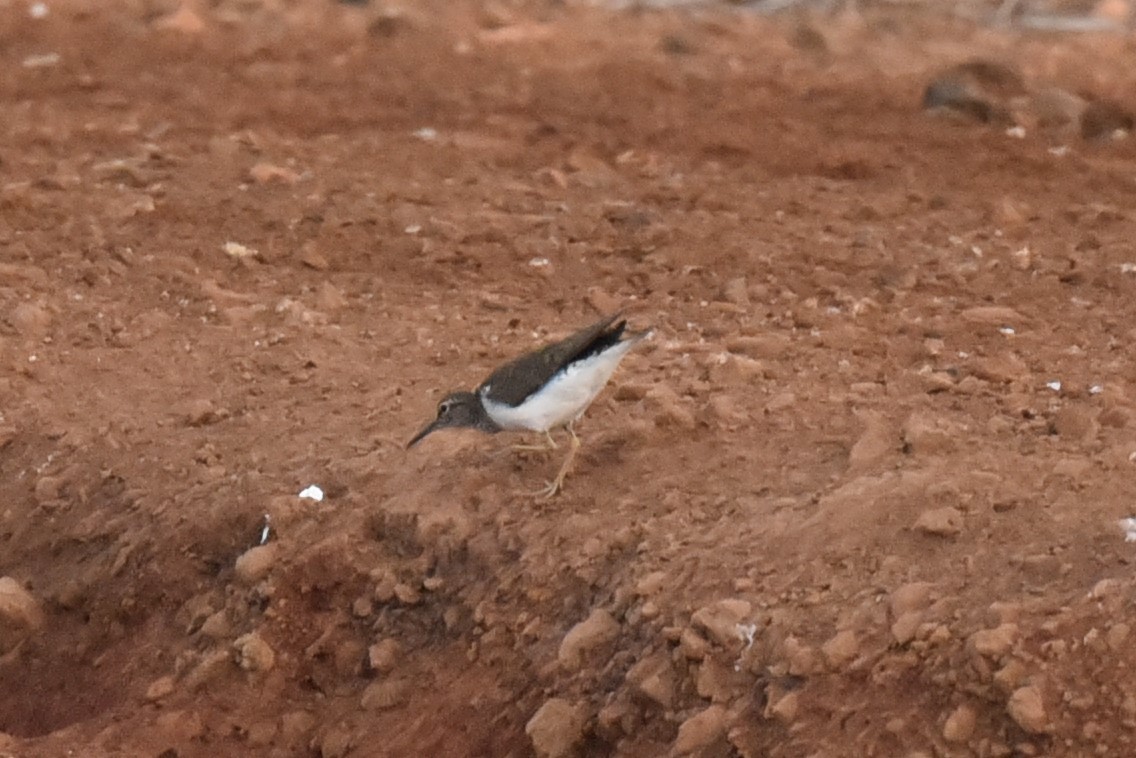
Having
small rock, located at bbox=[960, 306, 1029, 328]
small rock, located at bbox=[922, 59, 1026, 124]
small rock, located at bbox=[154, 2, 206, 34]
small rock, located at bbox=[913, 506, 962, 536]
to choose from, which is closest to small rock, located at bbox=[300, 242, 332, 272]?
small rock, located at bbox=[960, 306, 1029, 328]

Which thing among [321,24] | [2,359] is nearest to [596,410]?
[2,359]

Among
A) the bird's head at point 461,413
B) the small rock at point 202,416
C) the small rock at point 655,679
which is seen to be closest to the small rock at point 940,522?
the small rock at point 655,679

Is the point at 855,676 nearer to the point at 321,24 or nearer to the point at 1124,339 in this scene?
the point at 1124,339

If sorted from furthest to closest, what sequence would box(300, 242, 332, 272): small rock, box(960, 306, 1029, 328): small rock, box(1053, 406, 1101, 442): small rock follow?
box(300, 242, 332, 272): small rock → box(960, 306, 1029, 328): small rock → box(1053, 406, 1101, 442): small rock

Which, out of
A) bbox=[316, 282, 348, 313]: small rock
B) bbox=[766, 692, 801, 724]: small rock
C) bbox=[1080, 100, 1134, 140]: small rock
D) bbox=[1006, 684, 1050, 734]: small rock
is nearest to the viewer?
bbox=[1006, 684, 1050, 734]: small rock

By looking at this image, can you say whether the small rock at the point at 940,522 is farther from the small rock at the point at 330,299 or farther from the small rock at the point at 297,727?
the small rock at the point at 330,299

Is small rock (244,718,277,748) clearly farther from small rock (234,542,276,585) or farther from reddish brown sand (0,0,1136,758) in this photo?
small rock (234,542,276,585)
